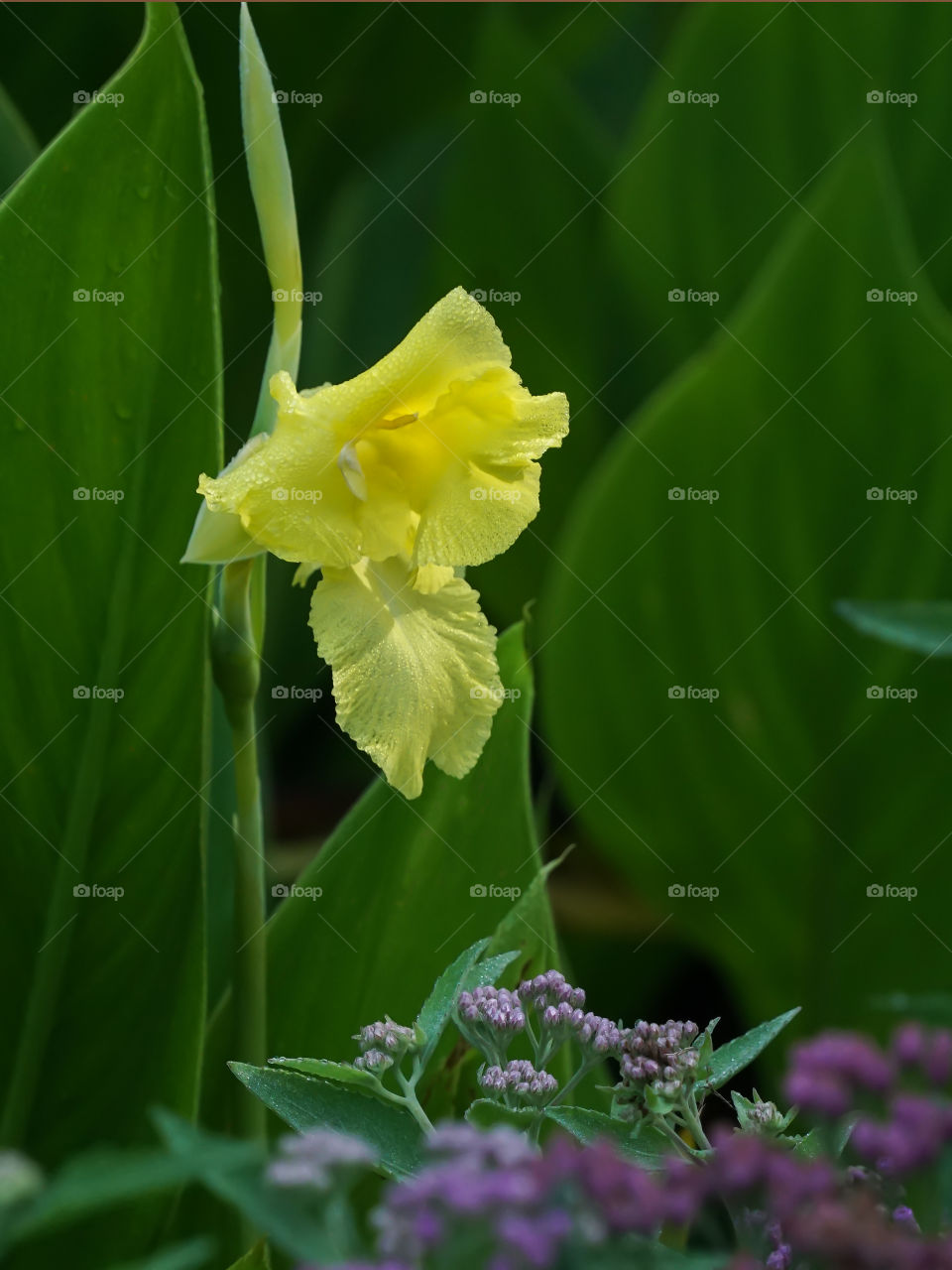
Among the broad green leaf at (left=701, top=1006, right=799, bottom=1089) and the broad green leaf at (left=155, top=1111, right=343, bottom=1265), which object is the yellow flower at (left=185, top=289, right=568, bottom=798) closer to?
the broad green leaf at (left=701, top=1006, right=799, bottom=1089)

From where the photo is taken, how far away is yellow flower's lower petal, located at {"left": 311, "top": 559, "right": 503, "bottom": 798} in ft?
1.52

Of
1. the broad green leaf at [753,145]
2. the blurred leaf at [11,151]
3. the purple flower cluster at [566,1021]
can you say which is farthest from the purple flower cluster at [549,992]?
the broad green leaf at [753,145]

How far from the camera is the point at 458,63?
1286 mm

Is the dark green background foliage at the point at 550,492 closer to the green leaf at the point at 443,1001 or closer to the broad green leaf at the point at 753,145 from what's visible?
the broad green leaf at the point at 753,145

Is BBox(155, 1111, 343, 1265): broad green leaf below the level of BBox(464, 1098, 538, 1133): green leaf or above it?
above

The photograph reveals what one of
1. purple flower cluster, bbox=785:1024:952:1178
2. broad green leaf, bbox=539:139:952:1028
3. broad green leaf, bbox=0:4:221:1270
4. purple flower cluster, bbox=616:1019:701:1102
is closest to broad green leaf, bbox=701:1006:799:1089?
purple flower cluster, bbox=616:1019:701:1102

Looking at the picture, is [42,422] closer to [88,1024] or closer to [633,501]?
[88,1024]

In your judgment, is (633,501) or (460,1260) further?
(633,501)

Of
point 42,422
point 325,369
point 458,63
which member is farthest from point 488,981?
point 458,63

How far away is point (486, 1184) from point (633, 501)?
29.5 inches

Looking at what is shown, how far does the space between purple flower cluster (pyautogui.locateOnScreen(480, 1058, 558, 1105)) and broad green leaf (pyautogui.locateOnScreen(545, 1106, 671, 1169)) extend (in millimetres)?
16

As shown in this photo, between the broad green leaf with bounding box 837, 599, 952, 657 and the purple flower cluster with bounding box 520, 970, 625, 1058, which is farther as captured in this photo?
the broad green leaf with bounding box 837, 599, 952, 657

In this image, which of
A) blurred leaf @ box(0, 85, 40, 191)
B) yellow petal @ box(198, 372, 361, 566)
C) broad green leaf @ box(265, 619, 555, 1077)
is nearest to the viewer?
yellow petal @ box(198, 372, 361, 566)

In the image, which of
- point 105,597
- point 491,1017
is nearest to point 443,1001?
point 491,1017
